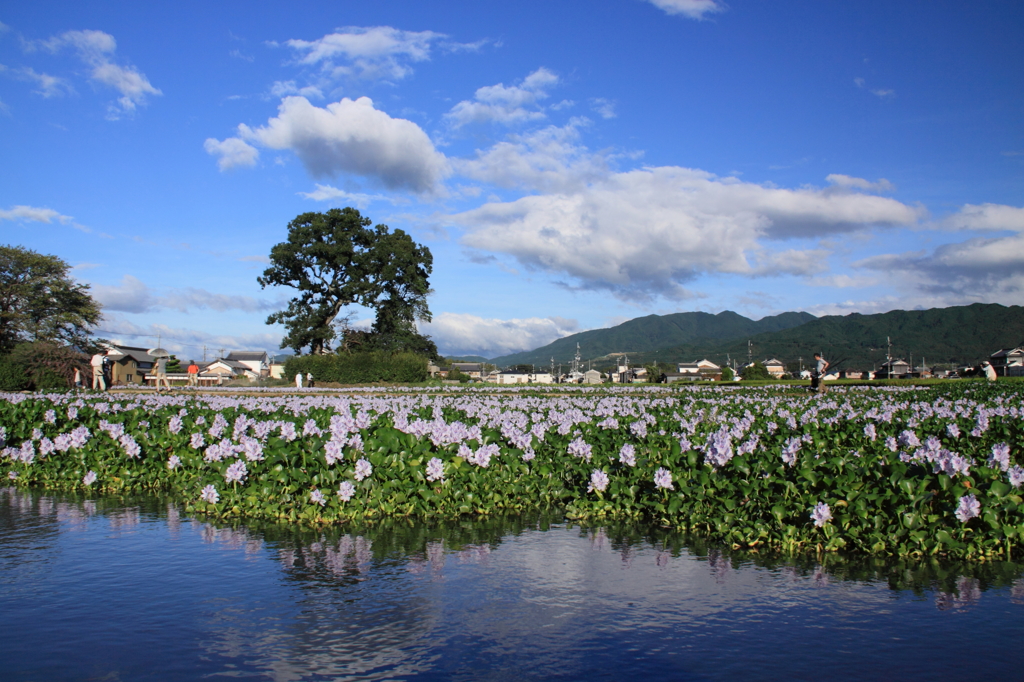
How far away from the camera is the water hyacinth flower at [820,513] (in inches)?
249

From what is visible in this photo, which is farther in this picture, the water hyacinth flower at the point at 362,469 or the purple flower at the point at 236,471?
the purple flower at the point at 236,471

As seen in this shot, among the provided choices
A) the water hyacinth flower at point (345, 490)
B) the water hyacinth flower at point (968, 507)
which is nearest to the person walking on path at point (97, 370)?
the water hyacinth flower at point (345, 490)

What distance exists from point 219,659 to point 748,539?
5.05m

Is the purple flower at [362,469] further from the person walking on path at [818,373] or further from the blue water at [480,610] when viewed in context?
the person walking on path at [818,373]

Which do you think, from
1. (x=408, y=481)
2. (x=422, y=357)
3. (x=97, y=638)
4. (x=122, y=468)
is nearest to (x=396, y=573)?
(x=408, y=481)

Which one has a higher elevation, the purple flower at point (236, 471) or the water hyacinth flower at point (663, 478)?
the purple flower at point (236, 471)

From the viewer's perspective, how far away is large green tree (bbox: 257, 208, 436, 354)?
55.2 metres

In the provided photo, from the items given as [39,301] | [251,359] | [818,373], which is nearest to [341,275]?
[39,301]

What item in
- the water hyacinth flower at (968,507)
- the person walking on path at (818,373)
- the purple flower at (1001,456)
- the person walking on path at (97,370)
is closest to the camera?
the water hyacinth flower at (968,507)

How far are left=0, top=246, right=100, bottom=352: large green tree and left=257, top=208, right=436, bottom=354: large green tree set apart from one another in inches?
537

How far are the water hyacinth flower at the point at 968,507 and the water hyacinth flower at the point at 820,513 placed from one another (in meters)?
1.09

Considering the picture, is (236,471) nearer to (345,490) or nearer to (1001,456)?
(345,490)

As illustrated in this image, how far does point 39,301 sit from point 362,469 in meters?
53.2

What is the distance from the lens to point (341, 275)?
57.4 m
